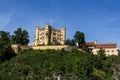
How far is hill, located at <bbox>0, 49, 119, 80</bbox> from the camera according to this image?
82812mm

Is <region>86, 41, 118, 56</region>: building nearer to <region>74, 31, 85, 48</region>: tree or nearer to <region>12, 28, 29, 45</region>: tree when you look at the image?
<region>74, 31, 85, 48</region>: tree

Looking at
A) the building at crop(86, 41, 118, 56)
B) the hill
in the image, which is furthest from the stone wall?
the building at crop(86, 41, 118, 56)

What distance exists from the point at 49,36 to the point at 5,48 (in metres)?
19.0

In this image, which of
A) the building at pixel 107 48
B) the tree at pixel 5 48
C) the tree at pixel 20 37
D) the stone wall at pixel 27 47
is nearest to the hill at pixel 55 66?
the stone wall at pixel 27 47

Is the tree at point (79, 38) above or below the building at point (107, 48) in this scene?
above

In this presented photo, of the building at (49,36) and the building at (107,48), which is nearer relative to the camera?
the building at (49,36)

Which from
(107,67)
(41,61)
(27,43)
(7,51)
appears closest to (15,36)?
(27,43)

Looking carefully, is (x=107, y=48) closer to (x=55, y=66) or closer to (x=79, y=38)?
(x=79, y=38)

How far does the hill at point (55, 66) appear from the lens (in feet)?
272

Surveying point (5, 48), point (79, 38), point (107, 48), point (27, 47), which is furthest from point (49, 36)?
point (5, 48)

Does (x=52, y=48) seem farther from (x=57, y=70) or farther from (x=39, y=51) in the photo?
(x=57, y=70)

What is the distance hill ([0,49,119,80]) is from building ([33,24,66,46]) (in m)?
13.6

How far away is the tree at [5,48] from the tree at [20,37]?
25.2 ft

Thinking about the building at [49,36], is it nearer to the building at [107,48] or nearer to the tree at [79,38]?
the tree at [79,38]
